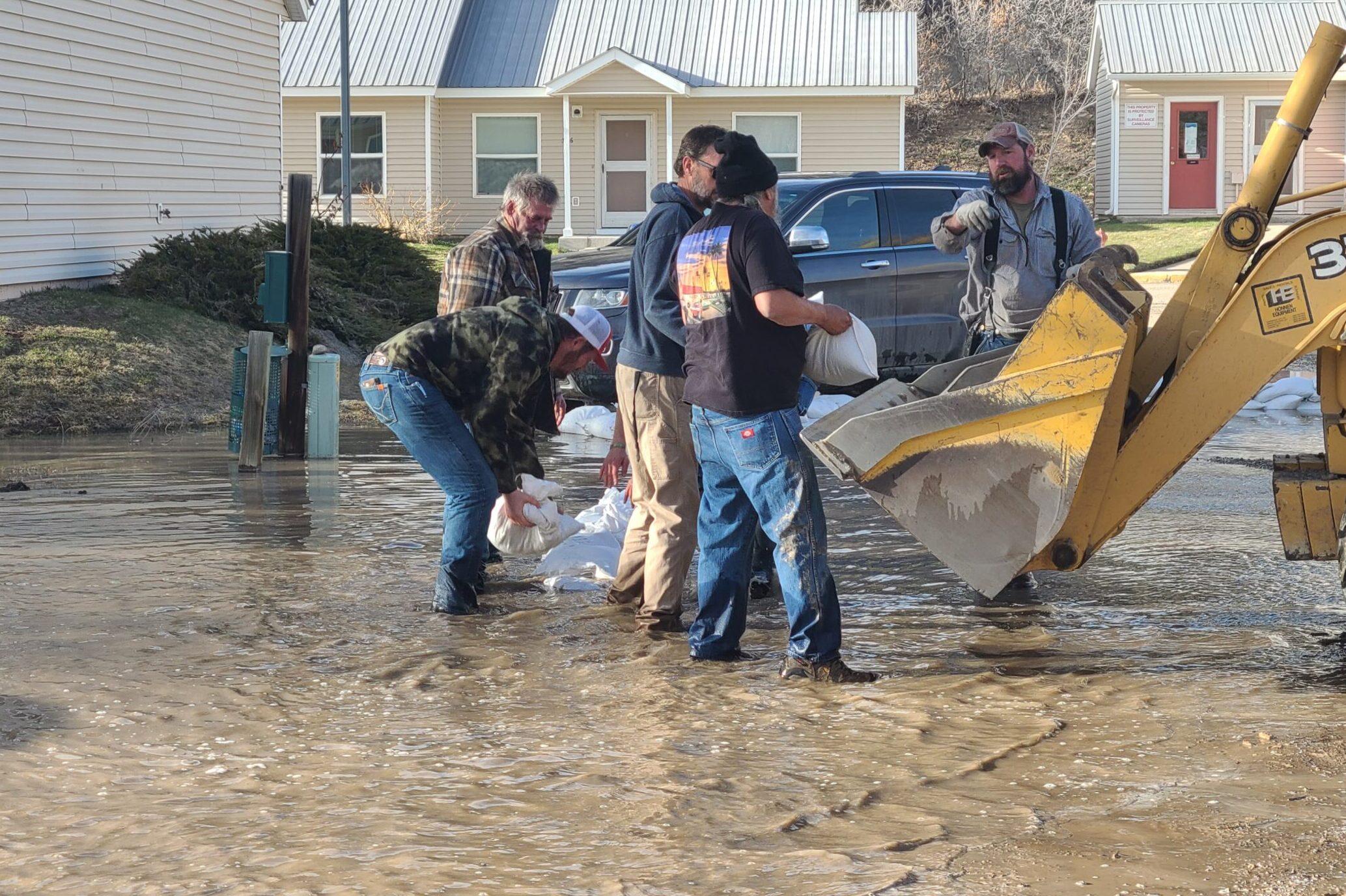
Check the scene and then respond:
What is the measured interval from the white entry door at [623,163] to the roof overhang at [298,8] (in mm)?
8563

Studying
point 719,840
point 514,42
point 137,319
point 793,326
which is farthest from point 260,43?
point 719,840

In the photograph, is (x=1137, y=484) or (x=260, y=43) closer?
(x=1137, y=484)

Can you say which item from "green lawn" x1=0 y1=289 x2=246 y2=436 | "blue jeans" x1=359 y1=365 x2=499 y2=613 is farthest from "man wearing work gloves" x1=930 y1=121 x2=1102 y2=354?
"green lawn" x1=0 y1=289 x2=246 y2=436

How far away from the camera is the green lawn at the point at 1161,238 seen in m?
24.8

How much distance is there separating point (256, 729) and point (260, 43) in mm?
17677

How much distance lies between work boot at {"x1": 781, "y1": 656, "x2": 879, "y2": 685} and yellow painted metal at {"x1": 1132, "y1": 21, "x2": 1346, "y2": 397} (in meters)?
1.37

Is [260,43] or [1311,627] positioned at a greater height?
[260,43]

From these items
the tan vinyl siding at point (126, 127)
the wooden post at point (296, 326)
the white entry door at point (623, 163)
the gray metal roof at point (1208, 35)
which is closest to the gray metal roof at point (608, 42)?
the white entry door at point (623, 163)

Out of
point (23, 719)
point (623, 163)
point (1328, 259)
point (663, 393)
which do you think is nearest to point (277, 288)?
point (663, 393)

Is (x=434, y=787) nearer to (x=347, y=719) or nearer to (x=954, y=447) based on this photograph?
(x=347, y=719)

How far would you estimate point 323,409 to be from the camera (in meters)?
10.9

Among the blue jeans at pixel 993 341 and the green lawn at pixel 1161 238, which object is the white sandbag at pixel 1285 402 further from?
the green lawn at pixel 1161 238

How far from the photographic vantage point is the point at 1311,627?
20.0 ft

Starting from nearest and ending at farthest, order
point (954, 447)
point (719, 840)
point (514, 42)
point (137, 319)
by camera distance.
A: 1. point (719, 840)
2. point (954, 447)
3. point (137, 319)
4. point (514, 42)
